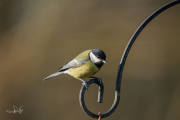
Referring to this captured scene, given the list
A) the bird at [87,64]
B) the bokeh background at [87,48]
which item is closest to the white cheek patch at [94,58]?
the bird at [87,64]

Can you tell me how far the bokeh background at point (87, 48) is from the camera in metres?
4.22

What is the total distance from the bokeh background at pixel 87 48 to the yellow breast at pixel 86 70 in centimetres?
189

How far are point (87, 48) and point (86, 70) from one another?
225 cm

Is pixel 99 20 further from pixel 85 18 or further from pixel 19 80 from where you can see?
pixel 19 80

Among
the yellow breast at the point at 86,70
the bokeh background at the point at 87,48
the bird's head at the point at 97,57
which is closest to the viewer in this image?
the bird's head at the point at 97,57

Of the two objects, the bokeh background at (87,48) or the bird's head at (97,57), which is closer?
the bird's head at (97,57)

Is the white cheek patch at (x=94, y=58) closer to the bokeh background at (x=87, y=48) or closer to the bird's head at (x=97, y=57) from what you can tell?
the bird's head at (x=97, y=57)

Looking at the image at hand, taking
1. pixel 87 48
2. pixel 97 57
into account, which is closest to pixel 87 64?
pixel 97 57

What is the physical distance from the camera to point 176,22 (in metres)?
4.61

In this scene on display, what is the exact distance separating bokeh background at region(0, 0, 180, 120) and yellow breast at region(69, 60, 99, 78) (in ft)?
6.21

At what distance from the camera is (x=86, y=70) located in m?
2.21

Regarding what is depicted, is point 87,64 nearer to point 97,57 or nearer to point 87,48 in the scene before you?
point 97,57

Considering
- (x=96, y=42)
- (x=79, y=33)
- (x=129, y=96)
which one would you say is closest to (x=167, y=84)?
(x=129, y=96)

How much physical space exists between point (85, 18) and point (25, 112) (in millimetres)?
2017
